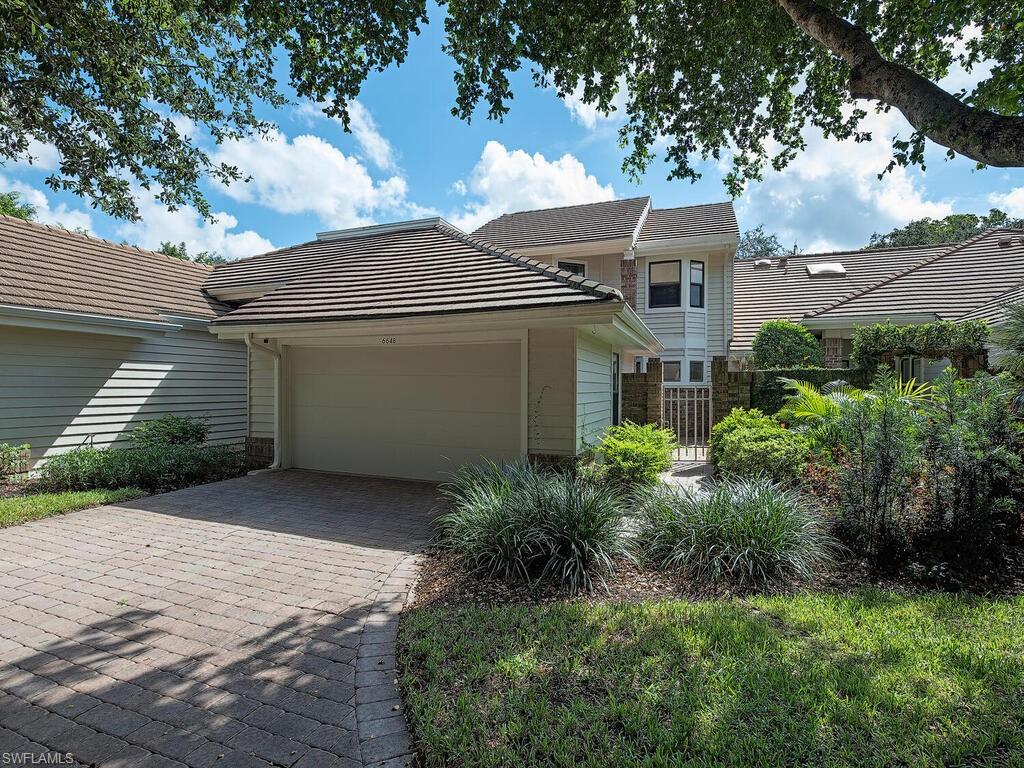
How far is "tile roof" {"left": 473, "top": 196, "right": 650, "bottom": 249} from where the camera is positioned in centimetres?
1702

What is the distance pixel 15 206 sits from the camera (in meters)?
27.2

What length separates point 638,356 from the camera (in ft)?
56.3

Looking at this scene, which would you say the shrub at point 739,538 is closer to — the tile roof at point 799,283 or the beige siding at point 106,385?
the beige siding at point 106,385

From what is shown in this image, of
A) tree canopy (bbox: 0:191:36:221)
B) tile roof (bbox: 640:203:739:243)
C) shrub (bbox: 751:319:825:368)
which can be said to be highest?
tree canopy (bbox: 0:191:36:221)

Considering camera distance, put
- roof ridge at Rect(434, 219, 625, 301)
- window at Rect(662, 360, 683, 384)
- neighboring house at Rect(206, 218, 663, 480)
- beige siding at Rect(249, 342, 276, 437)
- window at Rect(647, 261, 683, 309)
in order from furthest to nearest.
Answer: window at Rect(647, 261, 683, 309) → window at Rect(662, 360, 683, 384) → beige siding at Rect(249, 342, 276, 437) → neighboring house at Rect(206, 218, 663, 480) → roof ridge at Rect(434, 219, 625, 301)

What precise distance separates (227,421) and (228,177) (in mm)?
6725

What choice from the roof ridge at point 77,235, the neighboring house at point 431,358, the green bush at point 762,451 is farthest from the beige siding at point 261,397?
the green bush at point 762,451

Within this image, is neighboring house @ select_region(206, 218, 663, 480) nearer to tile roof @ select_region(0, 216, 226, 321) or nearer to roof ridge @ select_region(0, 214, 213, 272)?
tile roof @ select_region(0, 216, 226, 321)

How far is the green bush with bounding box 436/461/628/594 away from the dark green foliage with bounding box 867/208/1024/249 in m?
39.9

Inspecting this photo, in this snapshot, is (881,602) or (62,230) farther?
(62,230)

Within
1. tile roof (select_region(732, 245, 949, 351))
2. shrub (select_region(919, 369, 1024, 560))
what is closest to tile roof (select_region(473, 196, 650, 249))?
tile roof (select_region(732, 245, 949, 351))

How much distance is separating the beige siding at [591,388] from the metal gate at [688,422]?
240cm

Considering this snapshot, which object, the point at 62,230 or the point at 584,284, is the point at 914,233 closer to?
the point at 584,284

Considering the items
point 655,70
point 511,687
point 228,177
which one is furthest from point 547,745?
point 228,177
